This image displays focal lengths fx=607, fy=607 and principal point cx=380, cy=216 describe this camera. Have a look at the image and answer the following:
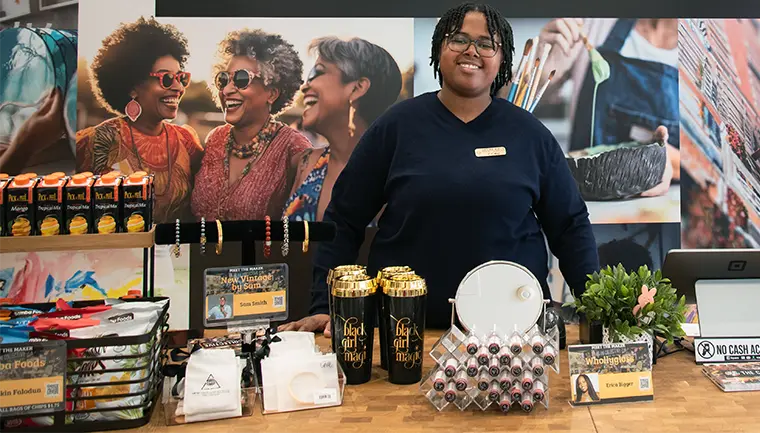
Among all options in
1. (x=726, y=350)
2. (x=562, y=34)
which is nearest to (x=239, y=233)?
(x=726, y=350)

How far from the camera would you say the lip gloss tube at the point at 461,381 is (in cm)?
117

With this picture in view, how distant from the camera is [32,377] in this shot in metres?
1.05

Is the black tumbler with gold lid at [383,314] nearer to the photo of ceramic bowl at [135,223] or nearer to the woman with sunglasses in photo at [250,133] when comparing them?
the photo of ceramic bowl at [135,223]

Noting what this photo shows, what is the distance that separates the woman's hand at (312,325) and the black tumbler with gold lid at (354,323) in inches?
13.1

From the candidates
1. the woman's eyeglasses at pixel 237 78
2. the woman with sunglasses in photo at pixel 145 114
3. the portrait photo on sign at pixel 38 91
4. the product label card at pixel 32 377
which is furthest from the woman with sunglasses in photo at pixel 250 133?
the product label card at pixel 32 377

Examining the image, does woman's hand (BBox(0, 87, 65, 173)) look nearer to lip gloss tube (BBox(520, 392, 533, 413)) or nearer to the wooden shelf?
the wooden shelf

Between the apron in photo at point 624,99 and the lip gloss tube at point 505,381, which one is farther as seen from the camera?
the apron in photo at point 624,99

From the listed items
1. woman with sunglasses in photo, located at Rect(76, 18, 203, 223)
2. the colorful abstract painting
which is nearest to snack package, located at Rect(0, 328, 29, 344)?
the colorful abstract painting

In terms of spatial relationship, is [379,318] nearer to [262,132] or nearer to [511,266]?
[511,266]

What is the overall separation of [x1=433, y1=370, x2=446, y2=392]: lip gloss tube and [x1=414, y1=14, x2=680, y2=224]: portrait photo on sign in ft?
7.57

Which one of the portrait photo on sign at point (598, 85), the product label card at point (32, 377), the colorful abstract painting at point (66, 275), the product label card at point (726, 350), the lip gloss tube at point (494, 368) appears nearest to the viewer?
the product label card at point (32, 377)

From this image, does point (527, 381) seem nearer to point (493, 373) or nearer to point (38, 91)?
point (493, 373)

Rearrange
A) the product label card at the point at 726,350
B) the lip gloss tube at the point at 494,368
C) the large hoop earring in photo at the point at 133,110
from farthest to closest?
the large hoop earring in photo at the point at 133,110, the product label card at the point at 726,350, the lip gloss tube at the point at 494,368

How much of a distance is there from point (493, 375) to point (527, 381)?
6 centimetres
